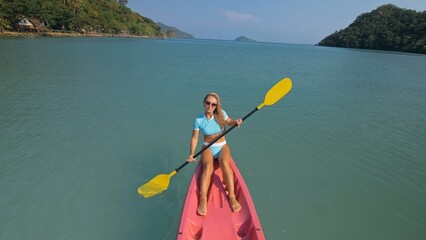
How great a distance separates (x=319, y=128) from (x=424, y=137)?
4.03 meters

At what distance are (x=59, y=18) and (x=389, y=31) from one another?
12691cm

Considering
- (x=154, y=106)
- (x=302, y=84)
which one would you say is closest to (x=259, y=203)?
(x=154, y=106)

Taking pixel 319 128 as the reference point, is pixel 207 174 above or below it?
above

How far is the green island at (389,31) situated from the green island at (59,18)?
117 metres

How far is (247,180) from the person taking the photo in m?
6.72

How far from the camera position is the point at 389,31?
110125 mm

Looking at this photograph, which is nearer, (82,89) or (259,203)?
(259,203)

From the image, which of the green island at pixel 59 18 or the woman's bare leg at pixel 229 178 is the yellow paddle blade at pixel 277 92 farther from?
the green island at pixel 59 18

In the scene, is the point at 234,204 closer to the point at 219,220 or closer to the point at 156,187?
the point at 219,220

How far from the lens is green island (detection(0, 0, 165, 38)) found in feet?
181

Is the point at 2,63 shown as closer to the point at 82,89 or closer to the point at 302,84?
the point at 82,89

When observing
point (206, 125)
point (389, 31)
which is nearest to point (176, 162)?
point (206, 125)

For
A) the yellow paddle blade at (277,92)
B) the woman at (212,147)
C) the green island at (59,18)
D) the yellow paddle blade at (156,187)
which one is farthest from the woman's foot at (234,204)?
the green island at (59,18)

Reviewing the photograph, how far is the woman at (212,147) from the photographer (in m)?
4.56
